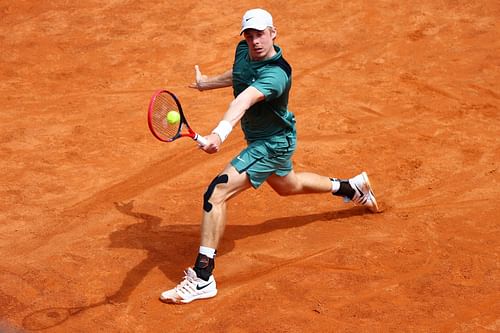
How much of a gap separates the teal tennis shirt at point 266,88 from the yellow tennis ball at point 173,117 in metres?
0.71

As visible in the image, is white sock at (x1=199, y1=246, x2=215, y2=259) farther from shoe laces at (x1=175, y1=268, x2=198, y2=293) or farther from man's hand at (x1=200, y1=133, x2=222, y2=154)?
man's hand at (x1=200, y1=133, x2=222, y2=154)

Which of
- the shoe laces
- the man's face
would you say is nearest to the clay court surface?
the shoe laces

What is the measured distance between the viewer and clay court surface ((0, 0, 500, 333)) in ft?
24.2

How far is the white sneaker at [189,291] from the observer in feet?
24.3

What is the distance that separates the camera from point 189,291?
7418 mm

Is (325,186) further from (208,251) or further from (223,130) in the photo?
(223,130)

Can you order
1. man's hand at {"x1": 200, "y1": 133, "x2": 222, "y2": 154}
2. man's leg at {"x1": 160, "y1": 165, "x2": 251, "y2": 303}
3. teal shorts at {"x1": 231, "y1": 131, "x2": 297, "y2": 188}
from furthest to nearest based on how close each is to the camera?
teal shorts at {"x1": 231, "y1": 131, "x2": 297, "y2": 188}
man's leg at {"x1": 160, "y1": 165, "x2": 251, "y2": 303}
man's hand at {"x1": 200, "y1": 133, "x2": 222, "y2": 154}

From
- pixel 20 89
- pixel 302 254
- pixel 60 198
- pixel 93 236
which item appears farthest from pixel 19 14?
pixel 302 254

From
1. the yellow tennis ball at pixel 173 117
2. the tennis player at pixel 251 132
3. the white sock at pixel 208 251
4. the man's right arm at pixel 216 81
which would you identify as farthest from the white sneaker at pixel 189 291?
the man's right arm at pixel 216 81

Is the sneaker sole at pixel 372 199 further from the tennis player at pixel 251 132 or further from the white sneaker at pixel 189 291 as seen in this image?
the white sneaker at pixel 189 291

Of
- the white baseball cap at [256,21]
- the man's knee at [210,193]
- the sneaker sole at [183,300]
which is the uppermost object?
the white baseball cap at [256,21]

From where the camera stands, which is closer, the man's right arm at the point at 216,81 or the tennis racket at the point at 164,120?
the tennis racket at the point at 164,120

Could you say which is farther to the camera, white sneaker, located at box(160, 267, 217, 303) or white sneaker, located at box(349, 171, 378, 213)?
white sneaker, located at box(349, 171, 378, 213)

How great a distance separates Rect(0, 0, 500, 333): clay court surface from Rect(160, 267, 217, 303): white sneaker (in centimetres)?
7
